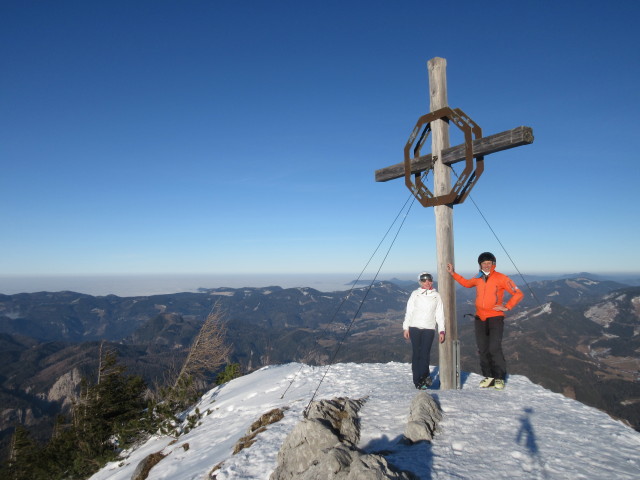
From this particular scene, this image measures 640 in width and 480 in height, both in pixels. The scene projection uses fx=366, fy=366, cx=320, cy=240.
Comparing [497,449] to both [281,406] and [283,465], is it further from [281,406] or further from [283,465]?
[281,406]

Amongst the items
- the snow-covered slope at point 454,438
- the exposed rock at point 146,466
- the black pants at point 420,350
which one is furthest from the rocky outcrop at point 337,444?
the exposed rock at point 146,466

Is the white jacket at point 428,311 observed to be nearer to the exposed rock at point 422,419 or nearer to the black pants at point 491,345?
the black pants at point 491,345

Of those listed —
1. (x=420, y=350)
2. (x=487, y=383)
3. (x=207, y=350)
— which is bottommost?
(x=207, y=350)

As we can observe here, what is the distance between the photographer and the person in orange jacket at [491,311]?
330 inches

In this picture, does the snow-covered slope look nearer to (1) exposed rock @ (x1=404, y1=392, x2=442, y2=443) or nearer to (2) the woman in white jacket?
(1) exposed rock @ (x1=404, y1=392, x2=442, y2=443)

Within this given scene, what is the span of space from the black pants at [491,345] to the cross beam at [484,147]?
3810 millimetres

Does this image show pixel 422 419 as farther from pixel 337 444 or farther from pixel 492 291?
pixel 492 291

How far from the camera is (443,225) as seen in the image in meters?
8.91

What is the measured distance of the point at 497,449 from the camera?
5.46 metres

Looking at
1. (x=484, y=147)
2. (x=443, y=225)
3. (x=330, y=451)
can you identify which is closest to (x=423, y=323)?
(x=443, y=225)

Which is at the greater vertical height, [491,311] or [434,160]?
[434,160]

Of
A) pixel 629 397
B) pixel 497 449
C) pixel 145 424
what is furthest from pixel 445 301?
pixel 629 397

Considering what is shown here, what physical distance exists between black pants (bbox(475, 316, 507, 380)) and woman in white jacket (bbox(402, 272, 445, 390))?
3.03ft

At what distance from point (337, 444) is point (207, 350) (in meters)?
18.7
